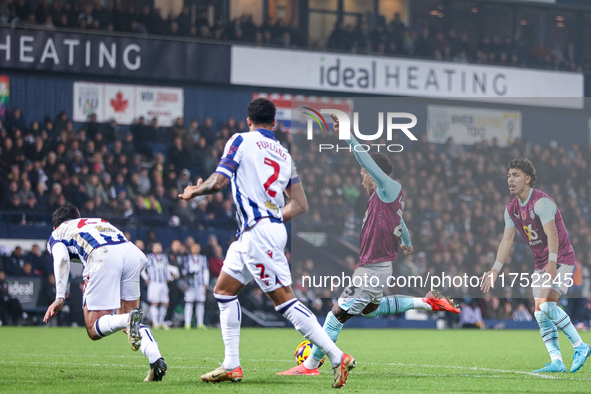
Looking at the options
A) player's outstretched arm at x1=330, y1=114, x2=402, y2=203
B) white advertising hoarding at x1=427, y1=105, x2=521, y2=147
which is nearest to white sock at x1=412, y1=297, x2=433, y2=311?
player's outstretched arm at x1=330, y1=114, x2=402, y2=203

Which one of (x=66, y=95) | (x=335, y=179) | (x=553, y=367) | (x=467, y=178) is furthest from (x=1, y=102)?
(x=553, y=367)

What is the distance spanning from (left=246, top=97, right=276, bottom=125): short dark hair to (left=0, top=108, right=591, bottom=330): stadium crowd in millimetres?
13123

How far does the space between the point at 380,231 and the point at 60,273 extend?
11.4ft

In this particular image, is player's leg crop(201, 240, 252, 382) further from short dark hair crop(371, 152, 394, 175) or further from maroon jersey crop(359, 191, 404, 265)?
short dark hair crop(371, 152, 394, 175)

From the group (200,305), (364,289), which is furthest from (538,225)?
(200,305)

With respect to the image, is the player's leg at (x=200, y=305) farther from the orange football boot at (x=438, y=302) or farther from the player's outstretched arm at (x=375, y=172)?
the player's outstretched arm at (x=375, y=172)

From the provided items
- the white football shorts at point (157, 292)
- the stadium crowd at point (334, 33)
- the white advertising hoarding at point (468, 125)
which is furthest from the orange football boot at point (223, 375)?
the white advertising hoarding at point (468, 125)

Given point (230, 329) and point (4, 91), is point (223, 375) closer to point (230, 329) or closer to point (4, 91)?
point (230, 329)

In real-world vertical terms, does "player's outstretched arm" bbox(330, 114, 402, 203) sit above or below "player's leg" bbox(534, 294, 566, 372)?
above

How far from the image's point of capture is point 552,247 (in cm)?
890

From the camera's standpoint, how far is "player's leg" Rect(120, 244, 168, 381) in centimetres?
721

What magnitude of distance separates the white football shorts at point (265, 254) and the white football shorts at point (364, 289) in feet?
5.94

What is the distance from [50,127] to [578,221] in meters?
15.9

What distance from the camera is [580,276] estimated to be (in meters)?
23.0
